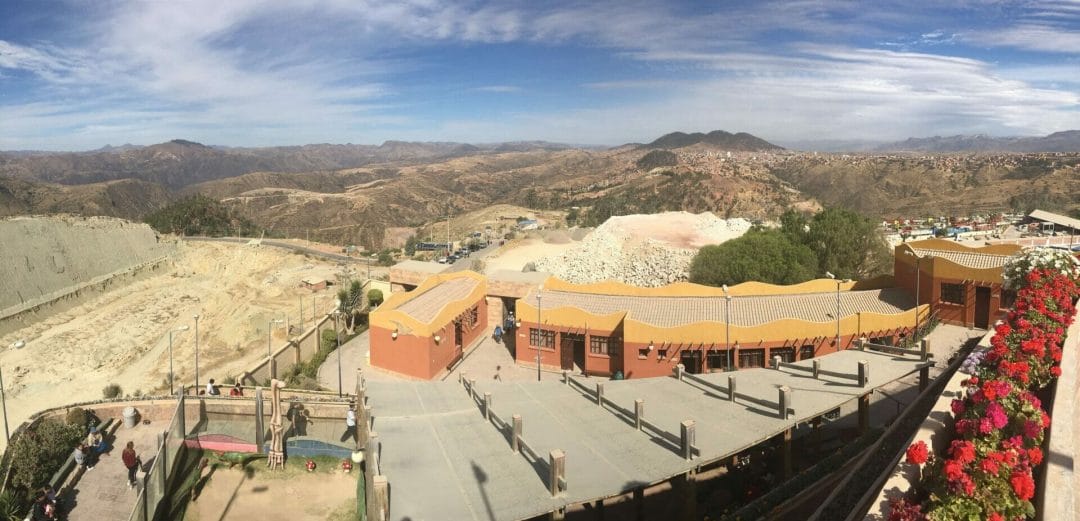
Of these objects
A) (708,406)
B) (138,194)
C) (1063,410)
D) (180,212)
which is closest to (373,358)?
(708,406)

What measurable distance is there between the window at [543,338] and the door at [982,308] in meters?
16.5

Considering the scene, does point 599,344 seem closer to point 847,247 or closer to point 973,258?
point 973,258

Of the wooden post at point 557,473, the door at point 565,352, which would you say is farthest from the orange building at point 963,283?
the wooden post at point 557,473

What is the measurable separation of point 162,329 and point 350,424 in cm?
3130

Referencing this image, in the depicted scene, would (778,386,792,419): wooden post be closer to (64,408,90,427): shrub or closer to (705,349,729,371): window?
(705,349,729,371): window

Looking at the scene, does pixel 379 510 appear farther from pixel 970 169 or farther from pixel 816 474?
pixel 970 169

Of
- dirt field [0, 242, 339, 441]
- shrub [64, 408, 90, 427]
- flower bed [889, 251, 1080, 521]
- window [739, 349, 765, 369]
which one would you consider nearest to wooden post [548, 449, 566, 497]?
flower bed [889, 251, 1080, 521]

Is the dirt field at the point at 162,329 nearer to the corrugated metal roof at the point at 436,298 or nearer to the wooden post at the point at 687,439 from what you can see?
the corrugated metal roof at the point at 436,298

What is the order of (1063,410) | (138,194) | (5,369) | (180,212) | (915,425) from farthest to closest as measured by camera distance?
(138,194) < (180,212) < (5,369) < (915,425) < (1063,410)

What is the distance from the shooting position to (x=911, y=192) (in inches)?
4542

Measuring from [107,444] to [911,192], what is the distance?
127746 mm

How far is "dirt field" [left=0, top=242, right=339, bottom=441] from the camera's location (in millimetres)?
33750

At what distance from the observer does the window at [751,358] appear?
2350 centimetres

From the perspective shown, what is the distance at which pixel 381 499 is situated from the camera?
10570 millimetres
